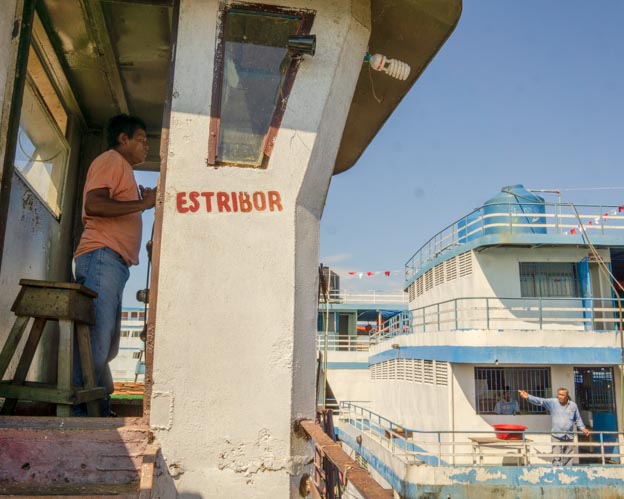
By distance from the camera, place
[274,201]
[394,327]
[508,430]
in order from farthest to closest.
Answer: [394,327]
[508,430]
[274,201]

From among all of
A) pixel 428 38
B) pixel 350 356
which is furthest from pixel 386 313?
pixel 428 38

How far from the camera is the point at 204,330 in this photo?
3.01 metres

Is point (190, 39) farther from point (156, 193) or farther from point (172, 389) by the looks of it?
point (172, 389)

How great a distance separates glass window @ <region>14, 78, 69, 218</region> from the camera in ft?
13.6

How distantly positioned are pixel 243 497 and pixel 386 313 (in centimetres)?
4017

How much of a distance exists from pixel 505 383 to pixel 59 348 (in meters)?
15.0

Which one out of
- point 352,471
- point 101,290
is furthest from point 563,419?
point 352,471

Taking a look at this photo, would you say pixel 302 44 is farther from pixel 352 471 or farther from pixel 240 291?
pixel 352 471

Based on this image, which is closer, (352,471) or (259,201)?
(352,471)

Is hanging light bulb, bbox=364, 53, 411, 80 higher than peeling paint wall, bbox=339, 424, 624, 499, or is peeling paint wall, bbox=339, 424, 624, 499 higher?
hanging light bulb, bbox=364, 53, 411, 80

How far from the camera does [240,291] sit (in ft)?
10.1

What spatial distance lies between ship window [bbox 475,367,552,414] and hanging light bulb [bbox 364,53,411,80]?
13525 mm

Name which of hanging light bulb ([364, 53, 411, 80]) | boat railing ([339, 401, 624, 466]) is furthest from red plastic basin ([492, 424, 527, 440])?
hanging light bulb ([364, 53, 411, 80])

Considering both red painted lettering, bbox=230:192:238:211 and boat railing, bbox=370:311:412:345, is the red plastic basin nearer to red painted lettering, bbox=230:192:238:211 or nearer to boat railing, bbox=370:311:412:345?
boat railing, bbox=370:311:412:345
